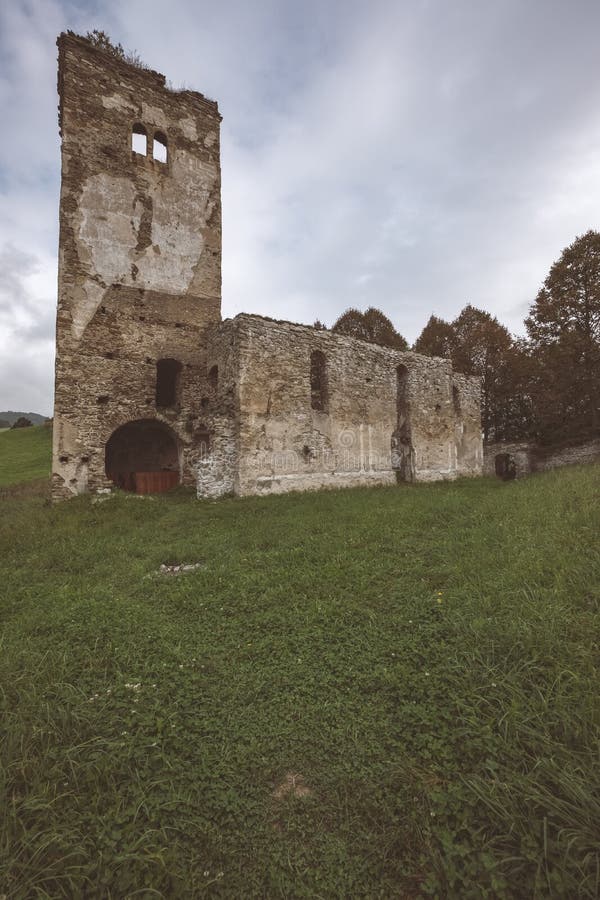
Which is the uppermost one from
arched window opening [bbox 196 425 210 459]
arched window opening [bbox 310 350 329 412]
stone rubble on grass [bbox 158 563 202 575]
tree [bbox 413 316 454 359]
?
tree [bbox 413 316 454 359]

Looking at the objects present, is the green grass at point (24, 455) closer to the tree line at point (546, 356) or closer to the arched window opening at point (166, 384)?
the arched window opening at point (166, 384)

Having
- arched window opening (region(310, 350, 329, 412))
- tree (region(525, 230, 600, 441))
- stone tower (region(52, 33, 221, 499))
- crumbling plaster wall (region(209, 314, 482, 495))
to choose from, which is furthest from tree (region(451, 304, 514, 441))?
stone tower (region(52, 33, 221, 499))

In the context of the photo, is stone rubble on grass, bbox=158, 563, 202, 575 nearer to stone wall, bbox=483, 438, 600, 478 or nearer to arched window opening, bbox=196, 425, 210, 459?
arched window opening, bbox=196, 425, 210, 459

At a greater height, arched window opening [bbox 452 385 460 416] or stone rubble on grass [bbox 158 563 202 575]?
arched window opening [bbox 452 385 460 416]

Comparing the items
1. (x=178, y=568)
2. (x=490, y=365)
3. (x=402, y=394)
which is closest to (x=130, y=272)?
(x=402, y=394)

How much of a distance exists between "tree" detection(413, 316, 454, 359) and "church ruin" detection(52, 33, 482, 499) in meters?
12.0

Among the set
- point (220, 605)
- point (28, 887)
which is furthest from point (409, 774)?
point (220, 605)

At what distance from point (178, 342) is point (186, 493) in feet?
18.1

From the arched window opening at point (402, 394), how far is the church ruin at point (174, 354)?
0.05 m

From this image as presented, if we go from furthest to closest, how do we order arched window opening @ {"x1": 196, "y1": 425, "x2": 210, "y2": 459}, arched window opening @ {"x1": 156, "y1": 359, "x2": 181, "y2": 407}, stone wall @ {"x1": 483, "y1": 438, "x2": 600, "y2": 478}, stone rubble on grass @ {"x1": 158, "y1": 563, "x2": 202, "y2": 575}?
stone wall @ {"x1": 483, "y1": 438, "x2": 600, "y2": 478} → arched window opening @ {"x1": 156, "y1": 359, "x2": 181, "y2": 407} → arched window opening @ {"x1": 196, "y1": 425, "x2": 210, "y2": 459} → stone rubble on grass @ {"x1": 158, "y1": 563, "x2": 202, "y2": 575}

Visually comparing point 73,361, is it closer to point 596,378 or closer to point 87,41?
point 87,41

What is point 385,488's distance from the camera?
13.7m

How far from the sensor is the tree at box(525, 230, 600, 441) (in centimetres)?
2002

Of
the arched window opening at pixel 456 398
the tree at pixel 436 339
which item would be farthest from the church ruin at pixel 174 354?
the tree at pixel 436 339
